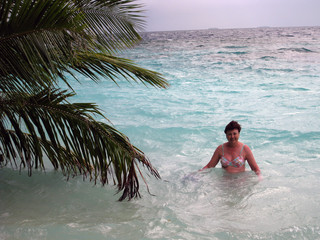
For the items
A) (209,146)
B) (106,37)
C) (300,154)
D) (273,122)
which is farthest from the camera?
(273,122)

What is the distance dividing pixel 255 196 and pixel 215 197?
55 cm

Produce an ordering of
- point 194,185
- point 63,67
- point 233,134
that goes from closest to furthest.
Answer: point 63,67 < point 233,134 < point 194,185

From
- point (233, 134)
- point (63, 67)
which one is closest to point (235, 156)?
point (233, 134)

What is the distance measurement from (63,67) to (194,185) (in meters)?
2.85

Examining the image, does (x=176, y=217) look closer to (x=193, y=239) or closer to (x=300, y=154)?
(x=193, y=239)

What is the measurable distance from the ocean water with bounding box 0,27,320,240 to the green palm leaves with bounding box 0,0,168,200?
66 cm

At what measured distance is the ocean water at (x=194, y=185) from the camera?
412 centimetres

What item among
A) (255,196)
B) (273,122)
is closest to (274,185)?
(255,196)

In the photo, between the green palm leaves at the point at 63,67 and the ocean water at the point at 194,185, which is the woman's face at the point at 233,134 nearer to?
the ocean water at the point at 194,185

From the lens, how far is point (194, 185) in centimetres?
555

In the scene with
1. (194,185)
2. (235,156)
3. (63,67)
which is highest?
(63,67)

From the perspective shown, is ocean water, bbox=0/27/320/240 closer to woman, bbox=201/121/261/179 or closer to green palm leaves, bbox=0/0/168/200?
woman, bbox=201/121/261/179

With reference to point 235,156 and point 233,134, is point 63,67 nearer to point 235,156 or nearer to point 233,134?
point 233,134

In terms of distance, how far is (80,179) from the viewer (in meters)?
5.38
